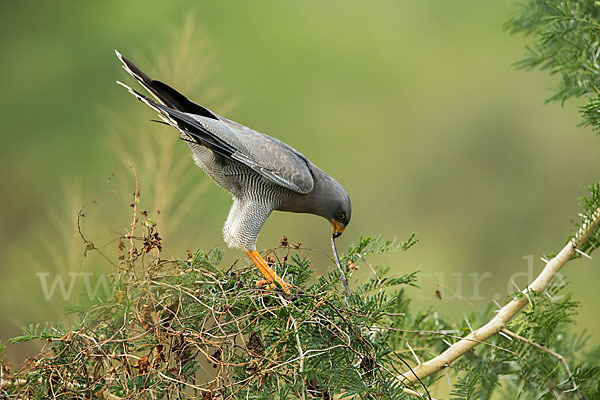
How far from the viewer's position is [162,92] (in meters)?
1.76

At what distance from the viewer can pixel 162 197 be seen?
7.18ft

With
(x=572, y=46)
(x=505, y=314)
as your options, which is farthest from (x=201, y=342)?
(x=572, y=46)

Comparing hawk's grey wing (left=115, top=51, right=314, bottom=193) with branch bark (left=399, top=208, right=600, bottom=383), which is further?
hawk's grey wing (left=115, top=51, right=314, bottom=193)

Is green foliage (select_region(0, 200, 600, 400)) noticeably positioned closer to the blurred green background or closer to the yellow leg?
the yellow leg

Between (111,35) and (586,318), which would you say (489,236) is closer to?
(586,318)

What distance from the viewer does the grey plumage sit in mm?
1767

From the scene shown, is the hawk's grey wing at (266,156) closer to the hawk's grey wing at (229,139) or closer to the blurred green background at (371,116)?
the hawk's grey wing at (229,139)

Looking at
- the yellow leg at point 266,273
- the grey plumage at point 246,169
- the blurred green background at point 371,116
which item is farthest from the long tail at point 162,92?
the blurred green background at point 371,116

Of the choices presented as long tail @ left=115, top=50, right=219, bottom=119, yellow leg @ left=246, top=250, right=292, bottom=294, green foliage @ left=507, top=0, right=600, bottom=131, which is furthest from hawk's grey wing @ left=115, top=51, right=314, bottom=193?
green foliage @ left=507, top=0, right=600, bottom=131

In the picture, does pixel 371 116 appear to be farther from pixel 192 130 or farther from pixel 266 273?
pixel 266 273

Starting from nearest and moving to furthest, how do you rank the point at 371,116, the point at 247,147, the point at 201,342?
the point at 201,342 → the point at 247,147 → the point at 371,116

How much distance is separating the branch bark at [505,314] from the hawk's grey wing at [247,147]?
756 millimetres

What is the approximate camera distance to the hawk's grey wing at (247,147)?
5.66 ft

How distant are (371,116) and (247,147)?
162 inches
